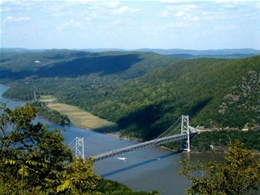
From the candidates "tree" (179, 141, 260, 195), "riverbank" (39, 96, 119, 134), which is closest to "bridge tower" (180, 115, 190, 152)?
"riverbank" (39, 96, 119, 134)

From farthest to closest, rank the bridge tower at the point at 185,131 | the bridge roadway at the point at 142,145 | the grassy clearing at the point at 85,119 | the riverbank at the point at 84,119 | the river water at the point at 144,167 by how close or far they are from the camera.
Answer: the grassy clearing at the point at 85,119
the riverbank at the point at 84,119
the bridge tower at the point at 185,131
the bridge roadway at the point at 142,145
the river water at the point at 144,167

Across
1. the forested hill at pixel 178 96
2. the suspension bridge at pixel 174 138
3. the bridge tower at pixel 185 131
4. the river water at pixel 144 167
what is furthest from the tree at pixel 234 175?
the forested hill at pixel 178 96

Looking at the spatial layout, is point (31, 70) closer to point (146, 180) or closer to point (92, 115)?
point (92, 115)

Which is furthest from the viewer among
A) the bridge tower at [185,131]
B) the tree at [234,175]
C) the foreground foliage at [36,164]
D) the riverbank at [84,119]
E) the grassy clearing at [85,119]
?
the grassy clearing at [85,119]

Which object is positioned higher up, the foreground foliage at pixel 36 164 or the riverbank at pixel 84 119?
the foreground foliage at pixel 36 164

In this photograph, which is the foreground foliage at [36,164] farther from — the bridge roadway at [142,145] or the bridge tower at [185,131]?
the bridge tower at [185,131]

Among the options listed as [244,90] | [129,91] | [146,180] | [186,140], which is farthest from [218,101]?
[129,91]

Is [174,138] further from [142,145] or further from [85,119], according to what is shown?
[85,119]

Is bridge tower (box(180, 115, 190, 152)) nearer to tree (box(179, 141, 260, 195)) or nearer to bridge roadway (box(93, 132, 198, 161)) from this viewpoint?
bridge roadway (box(93, 132, 198, 161))

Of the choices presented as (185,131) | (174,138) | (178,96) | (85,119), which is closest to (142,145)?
(174,138)
